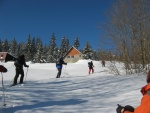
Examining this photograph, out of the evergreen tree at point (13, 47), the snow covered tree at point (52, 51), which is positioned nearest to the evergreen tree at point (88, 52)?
the snow covered tree at point (52, 51)

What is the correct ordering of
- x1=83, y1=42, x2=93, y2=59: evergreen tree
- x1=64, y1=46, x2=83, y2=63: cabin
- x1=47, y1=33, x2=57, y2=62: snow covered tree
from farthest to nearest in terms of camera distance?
x1=47, y1=33, x2=57, y2=62: snow covered tree, x1=64, y1=46, x2=83, y2=63: cabin, x1=83, y1=42, x2=93, y2=59: evergreen tree

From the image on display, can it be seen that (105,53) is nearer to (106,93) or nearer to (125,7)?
(125,7)

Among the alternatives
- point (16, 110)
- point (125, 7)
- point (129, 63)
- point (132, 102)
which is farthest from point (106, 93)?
point (125, 7)

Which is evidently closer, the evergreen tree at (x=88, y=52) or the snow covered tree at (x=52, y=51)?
the evergreen tree at (x=88, y=52)

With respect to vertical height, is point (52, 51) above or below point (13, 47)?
below

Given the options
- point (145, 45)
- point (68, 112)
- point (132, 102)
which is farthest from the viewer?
point (145, 45)

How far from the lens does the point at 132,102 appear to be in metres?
7.23

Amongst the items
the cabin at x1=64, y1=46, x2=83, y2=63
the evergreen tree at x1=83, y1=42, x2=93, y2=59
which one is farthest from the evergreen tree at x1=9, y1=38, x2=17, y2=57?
the evergreen tree at x1=83, y1=42, x2=93, y2=59

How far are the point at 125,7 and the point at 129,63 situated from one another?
4420 mm

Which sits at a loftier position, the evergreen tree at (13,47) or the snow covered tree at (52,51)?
→ the evergreen tree at (13,47)

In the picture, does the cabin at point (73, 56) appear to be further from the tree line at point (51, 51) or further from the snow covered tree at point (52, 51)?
the snow covered tree at point (52, 51)

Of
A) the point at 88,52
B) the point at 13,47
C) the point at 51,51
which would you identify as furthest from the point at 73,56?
the point at 13,47

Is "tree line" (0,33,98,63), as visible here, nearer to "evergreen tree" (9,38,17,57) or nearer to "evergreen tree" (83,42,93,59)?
"evergreen tree" (83,42,93,59)

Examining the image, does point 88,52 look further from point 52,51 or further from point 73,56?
point 52,51
